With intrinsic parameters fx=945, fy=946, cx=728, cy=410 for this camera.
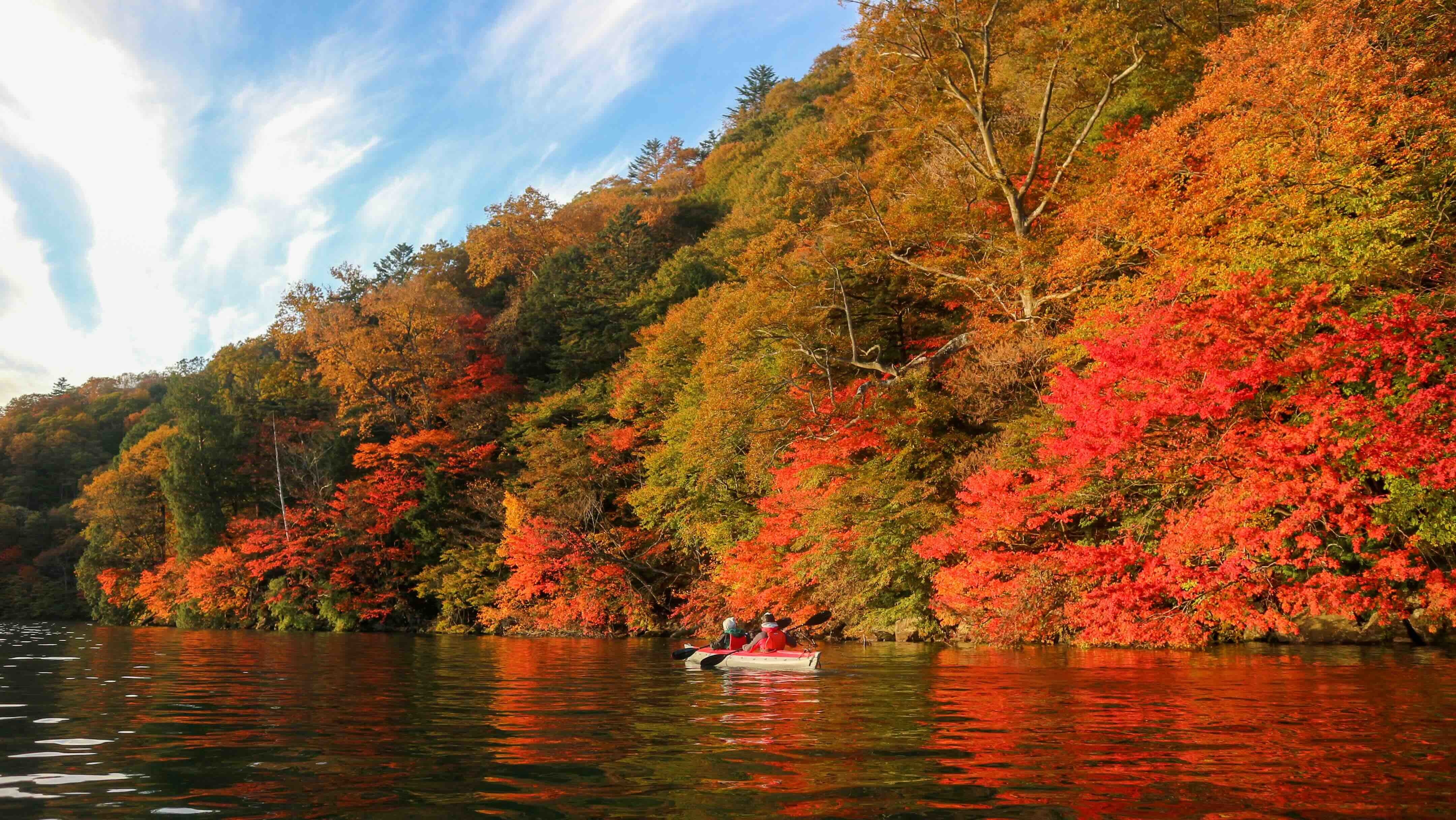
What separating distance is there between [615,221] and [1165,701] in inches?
1749

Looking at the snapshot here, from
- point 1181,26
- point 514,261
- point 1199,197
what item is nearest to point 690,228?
point 514,261

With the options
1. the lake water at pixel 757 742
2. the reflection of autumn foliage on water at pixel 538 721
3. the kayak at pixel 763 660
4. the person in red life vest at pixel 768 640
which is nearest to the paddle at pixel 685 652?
the kayak at pixel 763 660

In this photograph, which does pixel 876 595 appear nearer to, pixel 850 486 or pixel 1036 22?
pixel 850 486

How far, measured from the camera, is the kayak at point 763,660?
13625mm

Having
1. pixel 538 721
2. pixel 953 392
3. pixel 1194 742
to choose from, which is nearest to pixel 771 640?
pixel 538 721

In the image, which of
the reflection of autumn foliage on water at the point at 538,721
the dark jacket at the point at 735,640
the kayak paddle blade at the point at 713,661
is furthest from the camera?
the dark jacket at the point at 735,640

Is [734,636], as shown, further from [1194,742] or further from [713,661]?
[1194,742]

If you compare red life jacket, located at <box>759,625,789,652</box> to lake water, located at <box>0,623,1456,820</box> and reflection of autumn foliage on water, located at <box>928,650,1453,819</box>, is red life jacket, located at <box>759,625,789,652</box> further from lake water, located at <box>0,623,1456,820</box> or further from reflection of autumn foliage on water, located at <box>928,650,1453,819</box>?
reflection of autumn foliage on water, located at <box>928,650,1453,819</box>

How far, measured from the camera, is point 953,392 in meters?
22.3

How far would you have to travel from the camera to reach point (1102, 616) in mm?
16281

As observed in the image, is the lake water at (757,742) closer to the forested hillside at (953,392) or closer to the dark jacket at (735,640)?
the dark jacket at (735,640)

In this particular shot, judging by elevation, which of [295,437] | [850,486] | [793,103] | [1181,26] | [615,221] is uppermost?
[793,103]

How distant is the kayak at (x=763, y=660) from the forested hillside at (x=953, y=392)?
5.58 meters

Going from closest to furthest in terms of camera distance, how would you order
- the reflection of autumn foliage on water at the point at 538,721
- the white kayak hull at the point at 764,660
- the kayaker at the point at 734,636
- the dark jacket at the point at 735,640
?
the reflection of autumn foliage on water at the point at 538,721 → the white kayak hull at the point at 764,660 → the kayaker at the point at 734,636 → the dark jacket at the point at 735,640
